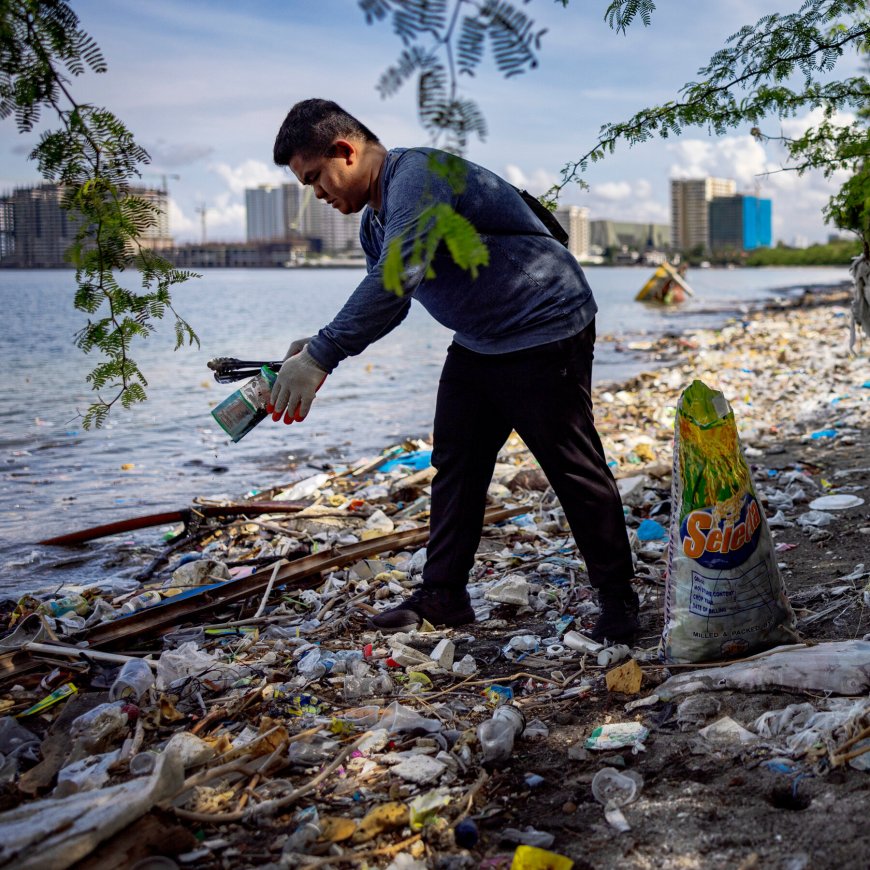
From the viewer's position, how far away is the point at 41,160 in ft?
8.04

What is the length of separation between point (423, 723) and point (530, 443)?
1.04 meters

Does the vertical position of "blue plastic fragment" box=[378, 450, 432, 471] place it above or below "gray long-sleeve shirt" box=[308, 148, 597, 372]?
below

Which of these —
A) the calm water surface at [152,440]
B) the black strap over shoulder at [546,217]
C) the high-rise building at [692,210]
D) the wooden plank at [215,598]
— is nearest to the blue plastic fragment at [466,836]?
the wooden plank at [215,598]

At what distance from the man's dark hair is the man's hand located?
0.65 m

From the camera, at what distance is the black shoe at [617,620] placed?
3207mm

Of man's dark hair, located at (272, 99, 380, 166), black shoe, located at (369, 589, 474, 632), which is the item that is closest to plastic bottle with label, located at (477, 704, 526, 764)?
black shoe, located at (369, 589, 474, 632)

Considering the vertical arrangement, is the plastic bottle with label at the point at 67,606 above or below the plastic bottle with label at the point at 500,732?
below

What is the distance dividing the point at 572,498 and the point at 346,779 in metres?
1.25

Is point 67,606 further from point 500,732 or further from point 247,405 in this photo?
point 500,732

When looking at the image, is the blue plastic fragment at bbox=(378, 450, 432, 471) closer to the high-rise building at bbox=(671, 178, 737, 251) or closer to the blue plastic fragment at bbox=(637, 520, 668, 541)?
the blue plastic fragment at bbox=(637, 520, 668, 541)

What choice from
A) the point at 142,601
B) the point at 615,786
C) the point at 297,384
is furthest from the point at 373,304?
the point at 142,601

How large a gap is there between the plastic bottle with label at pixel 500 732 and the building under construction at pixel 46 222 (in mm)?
1652

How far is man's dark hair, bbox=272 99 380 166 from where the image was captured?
2.92 meters

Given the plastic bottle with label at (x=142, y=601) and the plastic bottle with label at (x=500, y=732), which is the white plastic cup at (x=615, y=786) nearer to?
the plastic bottle with label at (x=500, y=732)
